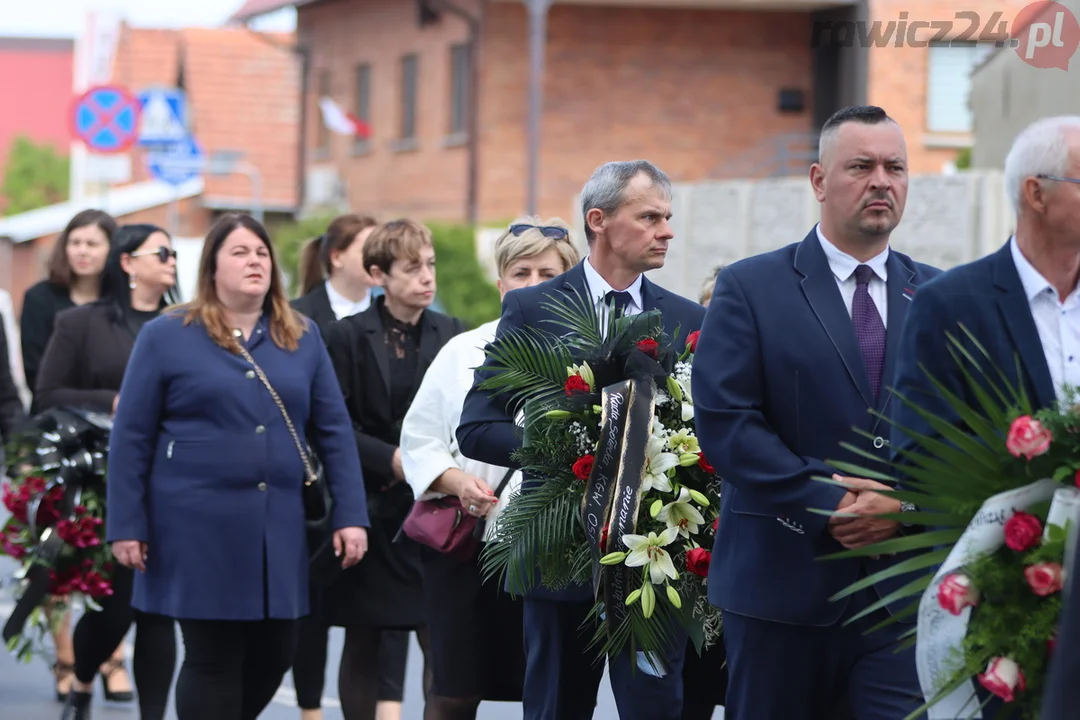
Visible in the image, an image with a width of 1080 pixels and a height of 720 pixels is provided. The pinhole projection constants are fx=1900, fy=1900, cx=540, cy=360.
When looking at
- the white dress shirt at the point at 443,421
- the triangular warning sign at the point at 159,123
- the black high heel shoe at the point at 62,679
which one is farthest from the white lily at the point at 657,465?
the triangular warning sign at the point at 159,123

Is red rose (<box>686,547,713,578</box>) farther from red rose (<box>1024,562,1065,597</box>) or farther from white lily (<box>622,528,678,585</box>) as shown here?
red rose (<box>1024,562,1065,597</box>)

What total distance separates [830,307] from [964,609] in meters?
1.20

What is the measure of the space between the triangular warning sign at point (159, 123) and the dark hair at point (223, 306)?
1735 centimetres

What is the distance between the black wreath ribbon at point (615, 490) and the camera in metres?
5.48

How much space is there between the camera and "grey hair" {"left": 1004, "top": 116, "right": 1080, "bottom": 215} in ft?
14.0

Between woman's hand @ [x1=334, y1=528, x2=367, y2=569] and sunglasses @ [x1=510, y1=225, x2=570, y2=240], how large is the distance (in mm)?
1315

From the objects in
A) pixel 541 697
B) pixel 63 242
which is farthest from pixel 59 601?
pixel 541 697

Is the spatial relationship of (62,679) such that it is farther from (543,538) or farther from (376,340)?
(543,538)

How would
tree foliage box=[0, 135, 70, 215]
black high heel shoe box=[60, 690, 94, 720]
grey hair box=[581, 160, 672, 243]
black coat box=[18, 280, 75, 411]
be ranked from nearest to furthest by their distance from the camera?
grey hair box=[581, 160, 672, 243], black high heel shoe box=[60, 690, 94, 720], black coat box=[18, 280, 75, 411], tree foliage box=[0, 135, 70, 215]

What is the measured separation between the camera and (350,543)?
736 centimetres

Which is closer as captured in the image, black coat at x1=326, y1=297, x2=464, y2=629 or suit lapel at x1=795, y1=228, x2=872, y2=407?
suit lapel at x1=795, y1=228, x2=872, y2=407

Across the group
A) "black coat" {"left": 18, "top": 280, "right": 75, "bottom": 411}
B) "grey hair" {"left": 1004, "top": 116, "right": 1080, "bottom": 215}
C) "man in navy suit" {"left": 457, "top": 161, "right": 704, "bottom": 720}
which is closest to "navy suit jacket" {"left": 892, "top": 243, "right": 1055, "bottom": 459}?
"grey hair" {"left": 1004, "top": 116, "right": 1080, "bottom": 215}

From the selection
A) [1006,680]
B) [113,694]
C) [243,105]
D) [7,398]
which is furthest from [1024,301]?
[243,105]

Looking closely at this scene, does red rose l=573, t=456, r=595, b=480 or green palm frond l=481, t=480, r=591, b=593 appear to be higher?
red rose l=573, t=456, r=595, b=480
